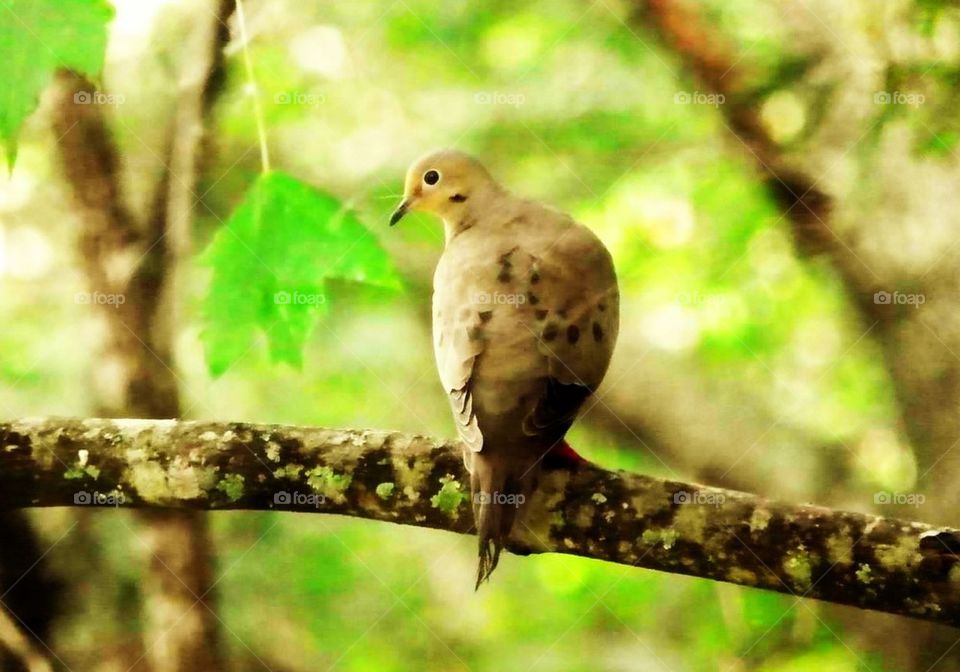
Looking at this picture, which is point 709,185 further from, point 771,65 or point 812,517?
point 812,517

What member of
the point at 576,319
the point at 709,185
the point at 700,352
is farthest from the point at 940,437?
the point at 576,319

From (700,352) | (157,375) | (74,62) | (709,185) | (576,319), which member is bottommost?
(157,375)

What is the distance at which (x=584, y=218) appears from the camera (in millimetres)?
1709

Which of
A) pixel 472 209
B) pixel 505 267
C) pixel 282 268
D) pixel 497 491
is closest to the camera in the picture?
pixel 497 491

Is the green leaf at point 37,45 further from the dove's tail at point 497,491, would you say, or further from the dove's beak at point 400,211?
the dove's tail at point 497,491

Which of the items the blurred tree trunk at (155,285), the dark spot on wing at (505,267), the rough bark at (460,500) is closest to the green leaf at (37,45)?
the blurred tree trunk at (155,285)

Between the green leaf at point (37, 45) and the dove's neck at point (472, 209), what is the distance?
0.74 meters

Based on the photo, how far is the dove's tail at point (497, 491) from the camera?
135 centimetres

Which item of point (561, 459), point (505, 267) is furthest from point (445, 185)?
point (561, 459)

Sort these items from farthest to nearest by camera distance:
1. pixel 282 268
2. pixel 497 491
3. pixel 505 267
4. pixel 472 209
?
pixel 282 268, pixel 472 209, pixel 505 267, pixel 497 491

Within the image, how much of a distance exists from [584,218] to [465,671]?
81 cm

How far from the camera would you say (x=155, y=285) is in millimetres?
1788

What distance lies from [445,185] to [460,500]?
0.55 meters

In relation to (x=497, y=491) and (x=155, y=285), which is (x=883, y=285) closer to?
(x=497, y=491)
